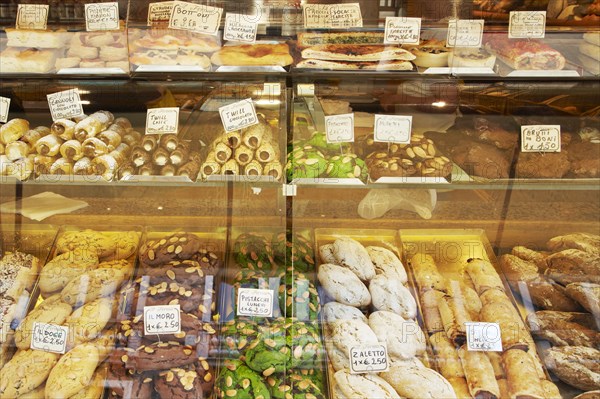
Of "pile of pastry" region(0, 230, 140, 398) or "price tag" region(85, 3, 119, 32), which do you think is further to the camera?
"price tag" region(85, 3, 119, 32)

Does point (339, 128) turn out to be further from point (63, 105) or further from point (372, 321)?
point (63, 105)

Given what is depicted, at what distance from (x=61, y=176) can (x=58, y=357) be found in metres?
0.75

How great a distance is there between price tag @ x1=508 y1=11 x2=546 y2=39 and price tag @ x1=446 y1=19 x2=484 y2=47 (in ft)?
0.47

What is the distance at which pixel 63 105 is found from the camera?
2570 millimetres

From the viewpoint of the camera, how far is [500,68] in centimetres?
238

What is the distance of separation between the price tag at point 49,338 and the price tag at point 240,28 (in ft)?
4.61

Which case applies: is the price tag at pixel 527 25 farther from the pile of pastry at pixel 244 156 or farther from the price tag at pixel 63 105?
the price tag at pixel 63 105

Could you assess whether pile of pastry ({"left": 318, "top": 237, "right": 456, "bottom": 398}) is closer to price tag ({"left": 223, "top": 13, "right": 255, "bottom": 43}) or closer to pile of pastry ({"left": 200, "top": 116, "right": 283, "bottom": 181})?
pile of pastry ({"left": 200, "top": 116, "right": 283, "bottom": 181})

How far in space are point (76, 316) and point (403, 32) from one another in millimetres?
1860

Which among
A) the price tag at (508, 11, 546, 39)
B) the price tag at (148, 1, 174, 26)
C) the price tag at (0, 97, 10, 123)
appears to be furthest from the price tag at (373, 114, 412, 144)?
the price tag at (0, 97, 10, 123)

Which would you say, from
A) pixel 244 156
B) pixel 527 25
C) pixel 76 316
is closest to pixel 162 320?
pixel 76 316

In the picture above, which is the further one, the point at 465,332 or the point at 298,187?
the point at 298,187

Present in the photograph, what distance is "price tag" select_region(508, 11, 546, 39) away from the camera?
2.45 meters

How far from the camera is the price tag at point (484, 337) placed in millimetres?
2287
